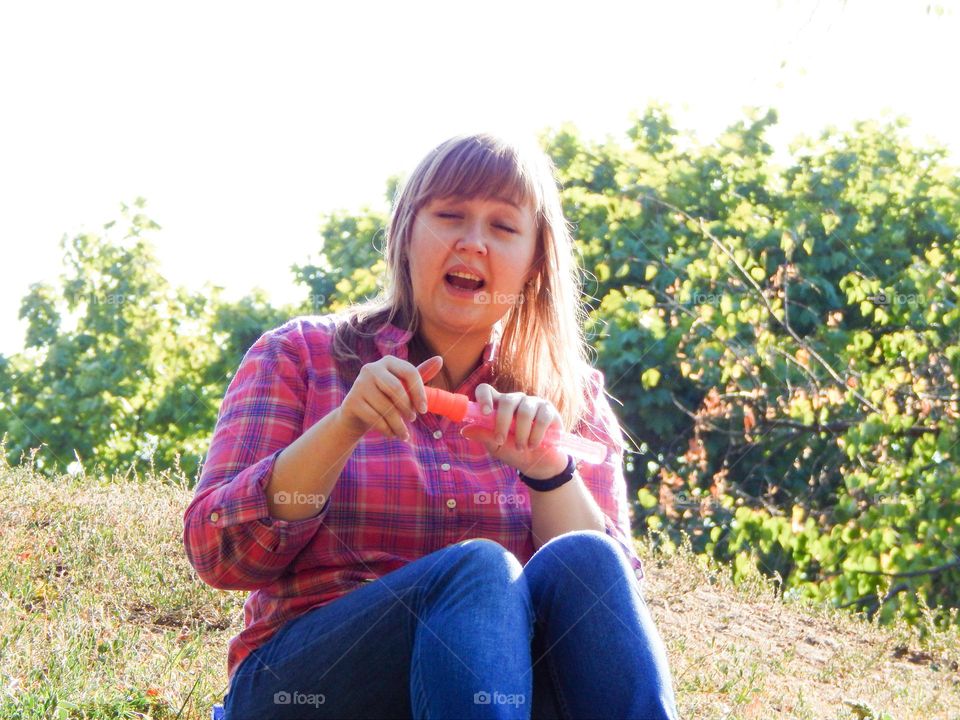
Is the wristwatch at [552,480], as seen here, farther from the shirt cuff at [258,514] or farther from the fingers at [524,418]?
the shirt cuff at [258,514]

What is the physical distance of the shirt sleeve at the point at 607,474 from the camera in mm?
2205

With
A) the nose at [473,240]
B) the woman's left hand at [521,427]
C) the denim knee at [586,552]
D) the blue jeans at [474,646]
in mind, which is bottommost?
the blue jeans at [474,646]

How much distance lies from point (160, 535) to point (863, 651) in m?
2.64

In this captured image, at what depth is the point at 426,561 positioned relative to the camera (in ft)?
5.75

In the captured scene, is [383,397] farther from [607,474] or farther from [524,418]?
[607,474]

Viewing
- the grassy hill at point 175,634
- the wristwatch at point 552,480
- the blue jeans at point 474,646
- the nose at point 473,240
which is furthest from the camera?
the grassy hill at point 175,634

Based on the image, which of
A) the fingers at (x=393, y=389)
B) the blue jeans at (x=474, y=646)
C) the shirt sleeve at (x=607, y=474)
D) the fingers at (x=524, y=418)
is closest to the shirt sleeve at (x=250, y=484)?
the blue jeans at (x=474, y=646)

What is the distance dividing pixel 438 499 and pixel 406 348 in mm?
359

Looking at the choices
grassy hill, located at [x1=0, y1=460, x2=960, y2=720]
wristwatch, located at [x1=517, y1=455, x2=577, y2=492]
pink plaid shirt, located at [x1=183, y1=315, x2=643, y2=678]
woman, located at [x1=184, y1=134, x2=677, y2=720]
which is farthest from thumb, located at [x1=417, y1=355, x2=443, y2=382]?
grassy hill, located at [x1=0, y1=460, x2=960, y2=720]

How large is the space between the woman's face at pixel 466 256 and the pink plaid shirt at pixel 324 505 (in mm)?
118

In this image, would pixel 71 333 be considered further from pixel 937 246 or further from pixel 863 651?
pixel 863 651

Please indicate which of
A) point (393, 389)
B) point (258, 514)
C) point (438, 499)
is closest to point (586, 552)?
point (438, 499)

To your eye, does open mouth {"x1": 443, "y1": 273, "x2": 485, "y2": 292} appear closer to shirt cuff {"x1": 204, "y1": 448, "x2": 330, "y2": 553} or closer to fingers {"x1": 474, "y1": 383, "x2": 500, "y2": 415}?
fingers {"x1": 474, "y1": 383, "x2": 500, "y2": 415}

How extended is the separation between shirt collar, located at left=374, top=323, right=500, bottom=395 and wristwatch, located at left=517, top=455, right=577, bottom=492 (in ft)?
1.14
